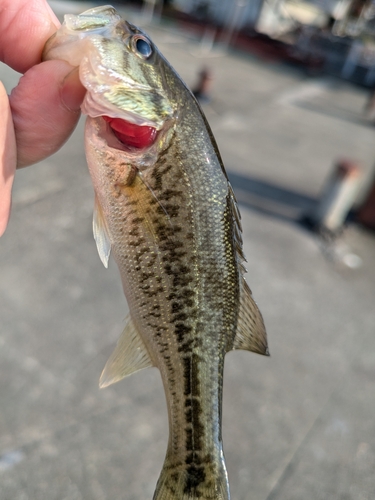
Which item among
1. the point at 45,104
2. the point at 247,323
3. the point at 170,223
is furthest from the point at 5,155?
the point at 247,323

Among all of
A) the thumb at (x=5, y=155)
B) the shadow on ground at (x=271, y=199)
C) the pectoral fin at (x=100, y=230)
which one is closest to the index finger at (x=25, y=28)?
the thumb at (x=5, y=155)

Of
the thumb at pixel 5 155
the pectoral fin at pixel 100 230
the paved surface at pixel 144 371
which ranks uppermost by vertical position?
the thumb at pixel 5 155

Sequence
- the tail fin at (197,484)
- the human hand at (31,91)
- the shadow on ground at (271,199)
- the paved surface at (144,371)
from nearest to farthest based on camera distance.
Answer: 1. the human hand at (31,91)
2. the tail fin at (197,484)
3. the paved surface at (144,371)
4. the shadow on ground at (271,199)

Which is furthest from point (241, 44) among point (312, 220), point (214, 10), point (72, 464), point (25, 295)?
point (72, 464)

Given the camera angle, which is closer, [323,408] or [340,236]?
[323,408]

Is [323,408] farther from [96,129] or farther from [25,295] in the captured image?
[96,129]

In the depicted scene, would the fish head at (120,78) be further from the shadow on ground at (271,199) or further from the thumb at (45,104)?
the shadow on ground at (271,199)

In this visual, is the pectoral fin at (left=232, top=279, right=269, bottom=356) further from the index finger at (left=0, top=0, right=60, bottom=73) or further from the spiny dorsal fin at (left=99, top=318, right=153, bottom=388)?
the index finger at (left=0, top=0, right=60, bottom=73)
